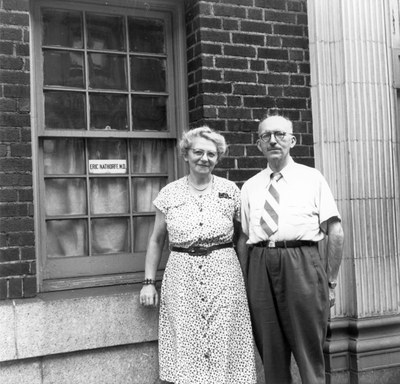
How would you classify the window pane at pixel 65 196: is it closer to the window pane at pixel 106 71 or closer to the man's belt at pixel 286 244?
the window pane at pixel 106 71

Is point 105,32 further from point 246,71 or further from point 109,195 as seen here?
point 109,195

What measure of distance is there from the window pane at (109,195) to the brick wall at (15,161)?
682 mm

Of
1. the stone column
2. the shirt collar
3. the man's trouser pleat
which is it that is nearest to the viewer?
the man's trouser pleat

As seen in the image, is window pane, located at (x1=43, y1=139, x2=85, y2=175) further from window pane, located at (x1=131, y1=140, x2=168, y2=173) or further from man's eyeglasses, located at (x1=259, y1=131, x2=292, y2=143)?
man's eyeglasses, located at (x1=259, y1=131, x2=292, y2=143)

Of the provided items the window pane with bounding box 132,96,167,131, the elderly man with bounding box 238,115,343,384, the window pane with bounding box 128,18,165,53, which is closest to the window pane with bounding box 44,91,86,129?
the window pane with bounding box 132,96,167,131

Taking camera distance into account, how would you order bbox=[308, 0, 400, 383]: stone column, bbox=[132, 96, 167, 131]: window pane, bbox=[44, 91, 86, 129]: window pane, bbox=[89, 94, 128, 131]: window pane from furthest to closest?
1. bbox=[308, 0, 400, 383]: stone column
2. bbox=[132, 96, 167, 131]: window pane
3. bbox=[89, 94, 128, 131]: window pane
4. bbox=[44, 91, 86, 129]: window pane

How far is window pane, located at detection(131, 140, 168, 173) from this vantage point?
5.15 meters

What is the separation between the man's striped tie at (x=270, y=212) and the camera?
409 cm

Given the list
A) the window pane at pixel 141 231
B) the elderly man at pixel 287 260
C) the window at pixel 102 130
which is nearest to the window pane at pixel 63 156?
the window at pixel 102 130

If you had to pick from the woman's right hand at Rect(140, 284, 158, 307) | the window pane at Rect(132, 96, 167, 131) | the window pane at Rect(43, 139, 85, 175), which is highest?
the window pane at Rect(132, 96, 167, 131)

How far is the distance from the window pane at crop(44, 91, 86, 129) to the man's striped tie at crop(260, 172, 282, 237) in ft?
5.52

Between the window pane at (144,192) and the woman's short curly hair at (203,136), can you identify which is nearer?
the woman's short curly hair at (203,136)

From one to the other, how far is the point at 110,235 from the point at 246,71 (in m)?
1.77

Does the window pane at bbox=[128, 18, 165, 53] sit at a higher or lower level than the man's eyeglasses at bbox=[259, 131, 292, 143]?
higher
